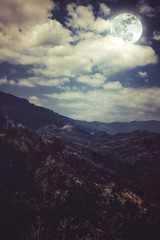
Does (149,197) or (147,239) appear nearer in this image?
(147,239)

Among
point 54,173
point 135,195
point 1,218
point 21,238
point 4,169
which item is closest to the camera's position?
point 21,238

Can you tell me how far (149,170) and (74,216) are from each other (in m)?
31.3

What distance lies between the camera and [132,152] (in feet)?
175

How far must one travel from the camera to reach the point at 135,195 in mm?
22141

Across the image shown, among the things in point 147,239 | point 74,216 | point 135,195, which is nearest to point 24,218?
point 74,216

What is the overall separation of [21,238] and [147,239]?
35.4ft

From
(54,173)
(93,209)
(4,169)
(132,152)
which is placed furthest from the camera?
(132,152)

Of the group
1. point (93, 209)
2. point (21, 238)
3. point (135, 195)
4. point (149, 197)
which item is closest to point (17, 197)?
point (21, 238)

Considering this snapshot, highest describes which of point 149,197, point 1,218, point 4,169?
point 4,169

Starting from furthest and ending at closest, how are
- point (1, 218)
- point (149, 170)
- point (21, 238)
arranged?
point (149, 170) < point (1, 218) < point (21, 238)

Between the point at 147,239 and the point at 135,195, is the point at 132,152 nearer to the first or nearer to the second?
the point at 135,195

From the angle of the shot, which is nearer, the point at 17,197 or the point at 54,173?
the point at 17,197

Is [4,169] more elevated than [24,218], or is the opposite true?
[4,169]

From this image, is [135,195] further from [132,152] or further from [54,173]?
[132,152]
